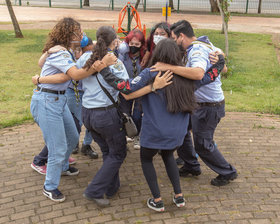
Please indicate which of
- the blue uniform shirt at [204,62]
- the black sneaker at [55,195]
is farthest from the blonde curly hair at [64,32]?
the black sneaker at [55,195]

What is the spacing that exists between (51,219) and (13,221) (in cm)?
38

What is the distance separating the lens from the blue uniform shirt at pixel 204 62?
146 inches

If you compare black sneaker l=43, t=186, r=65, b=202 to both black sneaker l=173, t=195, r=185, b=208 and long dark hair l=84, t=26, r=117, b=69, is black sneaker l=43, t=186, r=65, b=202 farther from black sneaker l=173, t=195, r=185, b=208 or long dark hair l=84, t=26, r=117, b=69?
long dark hair l=84, t=26, r=117, b=69

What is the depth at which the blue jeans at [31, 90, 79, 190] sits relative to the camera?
384cm

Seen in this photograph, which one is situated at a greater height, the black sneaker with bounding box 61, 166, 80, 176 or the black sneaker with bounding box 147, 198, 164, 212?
the black sneaker with bounding box 147, 198, 164, 212

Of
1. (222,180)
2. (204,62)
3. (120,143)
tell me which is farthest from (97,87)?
(222,180)

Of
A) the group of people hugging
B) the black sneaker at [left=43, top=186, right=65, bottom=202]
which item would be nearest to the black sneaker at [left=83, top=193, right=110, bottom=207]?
the group of people hugging

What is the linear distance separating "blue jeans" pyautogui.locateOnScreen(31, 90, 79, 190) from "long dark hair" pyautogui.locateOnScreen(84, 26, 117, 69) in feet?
2.10

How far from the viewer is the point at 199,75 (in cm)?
357

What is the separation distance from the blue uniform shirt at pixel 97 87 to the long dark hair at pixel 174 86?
1.23ft

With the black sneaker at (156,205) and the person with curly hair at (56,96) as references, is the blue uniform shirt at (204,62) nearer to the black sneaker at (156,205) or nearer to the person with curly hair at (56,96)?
the person with curly hair at (56,96)

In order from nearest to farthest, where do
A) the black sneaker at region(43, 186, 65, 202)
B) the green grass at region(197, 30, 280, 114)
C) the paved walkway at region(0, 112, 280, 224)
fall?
1. the paved walkway at region(0, 112, 280, 224)
2. the black sneaker at region(43, 186, 65, 202)
3. the green grass at region(197, 30, 280, 114)

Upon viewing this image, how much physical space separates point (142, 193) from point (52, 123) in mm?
1321

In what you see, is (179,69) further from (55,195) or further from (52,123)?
(55,195)
